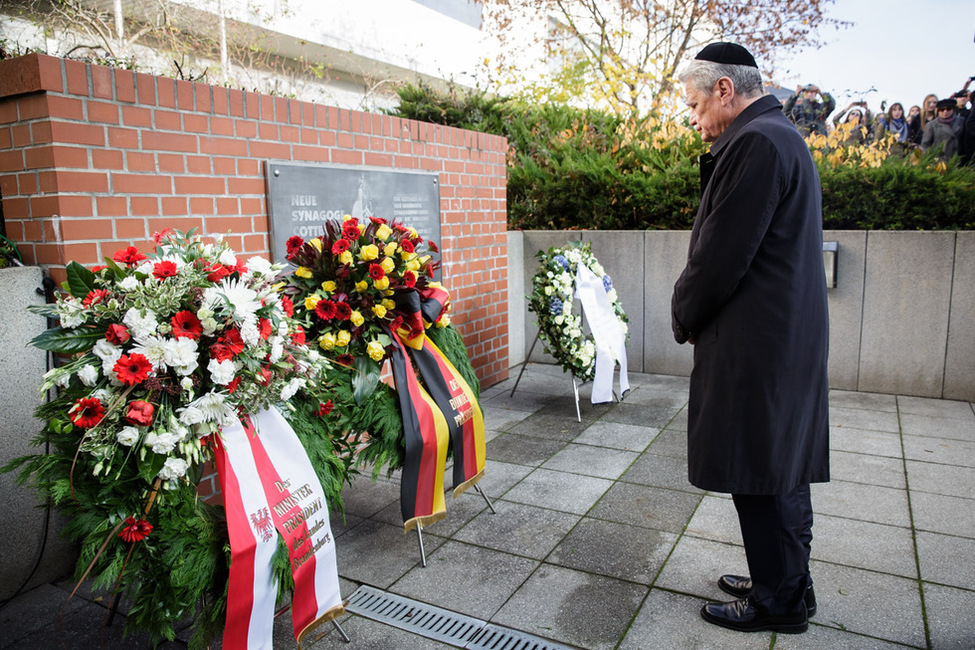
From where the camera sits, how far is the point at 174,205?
3297mm

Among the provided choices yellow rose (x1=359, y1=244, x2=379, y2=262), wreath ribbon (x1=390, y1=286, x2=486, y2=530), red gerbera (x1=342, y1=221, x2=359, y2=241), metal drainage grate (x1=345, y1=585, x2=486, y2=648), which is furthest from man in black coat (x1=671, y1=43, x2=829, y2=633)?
red gerbera (x1=342, y1=221, x2=359, y2=241)

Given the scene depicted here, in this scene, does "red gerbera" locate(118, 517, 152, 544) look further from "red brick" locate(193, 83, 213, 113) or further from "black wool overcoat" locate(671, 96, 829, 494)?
"red brick" locate(193, 83, 213, 113)

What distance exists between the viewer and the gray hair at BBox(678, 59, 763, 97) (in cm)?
252

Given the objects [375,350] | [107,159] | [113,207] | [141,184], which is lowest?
[375,350]

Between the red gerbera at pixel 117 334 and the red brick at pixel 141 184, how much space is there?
1.26 m

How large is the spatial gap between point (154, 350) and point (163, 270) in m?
0.26

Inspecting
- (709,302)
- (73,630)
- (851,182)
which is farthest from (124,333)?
(851,182)

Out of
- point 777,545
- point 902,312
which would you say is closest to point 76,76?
point 777,545

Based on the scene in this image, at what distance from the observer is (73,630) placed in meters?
2.70

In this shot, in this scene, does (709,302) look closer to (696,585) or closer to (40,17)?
(696,585)

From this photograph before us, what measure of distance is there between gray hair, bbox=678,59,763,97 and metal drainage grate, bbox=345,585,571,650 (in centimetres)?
212

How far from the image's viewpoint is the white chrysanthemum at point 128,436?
1985 mm

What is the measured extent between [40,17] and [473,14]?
14.0 meters

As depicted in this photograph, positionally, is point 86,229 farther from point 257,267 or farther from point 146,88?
point 257,267
